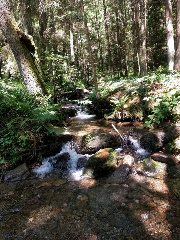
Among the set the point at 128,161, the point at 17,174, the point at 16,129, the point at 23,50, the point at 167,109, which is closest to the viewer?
the point at 17,174

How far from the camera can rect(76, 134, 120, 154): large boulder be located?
5.50 meters

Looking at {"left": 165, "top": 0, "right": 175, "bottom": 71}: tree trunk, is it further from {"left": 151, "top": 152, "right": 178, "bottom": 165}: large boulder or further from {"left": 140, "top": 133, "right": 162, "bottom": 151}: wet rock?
{"left": 151, "top": 152, "right": 178, "bottom": 165}: large boulder

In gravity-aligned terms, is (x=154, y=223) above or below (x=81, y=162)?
below

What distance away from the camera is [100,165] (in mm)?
4523

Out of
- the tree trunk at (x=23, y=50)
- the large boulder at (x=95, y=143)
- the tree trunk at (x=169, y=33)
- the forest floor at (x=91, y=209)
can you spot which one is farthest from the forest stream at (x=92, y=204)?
the tree trunk at (x=169, y=33)

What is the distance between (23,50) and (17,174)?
216 inches

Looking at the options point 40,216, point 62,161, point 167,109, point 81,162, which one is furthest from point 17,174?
point 167,109

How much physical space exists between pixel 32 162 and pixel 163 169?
408 centimetres

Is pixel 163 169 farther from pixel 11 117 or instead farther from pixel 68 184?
pixel 11 117

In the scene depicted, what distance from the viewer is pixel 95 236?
105 inches

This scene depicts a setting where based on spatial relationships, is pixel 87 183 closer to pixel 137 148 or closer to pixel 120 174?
pixel 120 174

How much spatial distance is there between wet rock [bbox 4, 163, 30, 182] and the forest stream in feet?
0.37

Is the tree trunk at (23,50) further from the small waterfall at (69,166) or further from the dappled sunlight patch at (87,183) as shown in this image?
the dappled sunlight patch at (87,183)

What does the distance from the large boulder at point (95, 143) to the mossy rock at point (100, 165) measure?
70 centimetres
